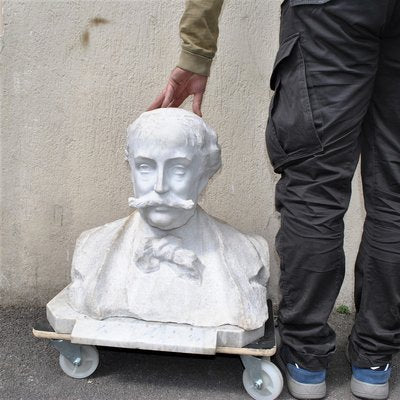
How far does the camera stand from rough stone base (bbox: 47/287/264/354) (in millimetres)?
1740

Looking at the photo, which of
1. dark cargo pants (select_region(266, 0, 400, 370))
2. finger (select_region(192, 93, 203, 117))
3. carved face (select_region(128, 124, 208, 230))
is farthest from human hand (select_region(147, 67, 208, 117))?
dark cargo pants (select_region(266, 0, 400, 370))

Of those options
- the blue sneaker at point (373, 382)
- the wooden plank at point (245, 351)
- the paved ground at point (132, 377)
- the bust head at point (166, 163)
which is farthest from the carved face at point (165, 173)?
the blue sneaker at point (373, 382)

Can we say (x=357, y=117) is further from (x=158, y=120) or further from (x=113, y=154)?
(x=113, y=154)

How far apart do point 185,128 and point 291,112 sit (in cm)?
37

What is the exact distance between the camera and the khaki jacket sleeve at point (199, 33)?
1.73 metres

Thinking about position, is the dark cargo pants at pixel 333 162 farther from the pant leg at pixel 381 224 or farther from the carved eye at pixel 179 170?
the carved eye at pixel 179 170

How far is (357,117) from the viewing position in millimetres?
1617

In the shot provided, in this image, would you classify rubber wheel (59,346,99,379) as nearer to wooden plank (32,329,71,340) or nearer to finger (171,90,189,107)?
wooden plank (32,329,71,340)

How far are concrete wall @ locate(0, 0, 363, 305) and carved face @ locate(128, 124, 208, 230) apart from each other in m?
0.63

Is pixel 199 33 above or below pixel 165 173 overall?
above

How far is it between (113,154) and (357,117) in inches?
46.9

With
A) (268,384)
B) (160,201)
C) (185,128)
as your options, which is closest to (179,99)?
(185,128)

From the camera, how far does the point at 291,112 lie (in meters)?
1.62

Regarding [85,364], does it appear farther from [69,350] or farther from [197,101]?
[197,101]
